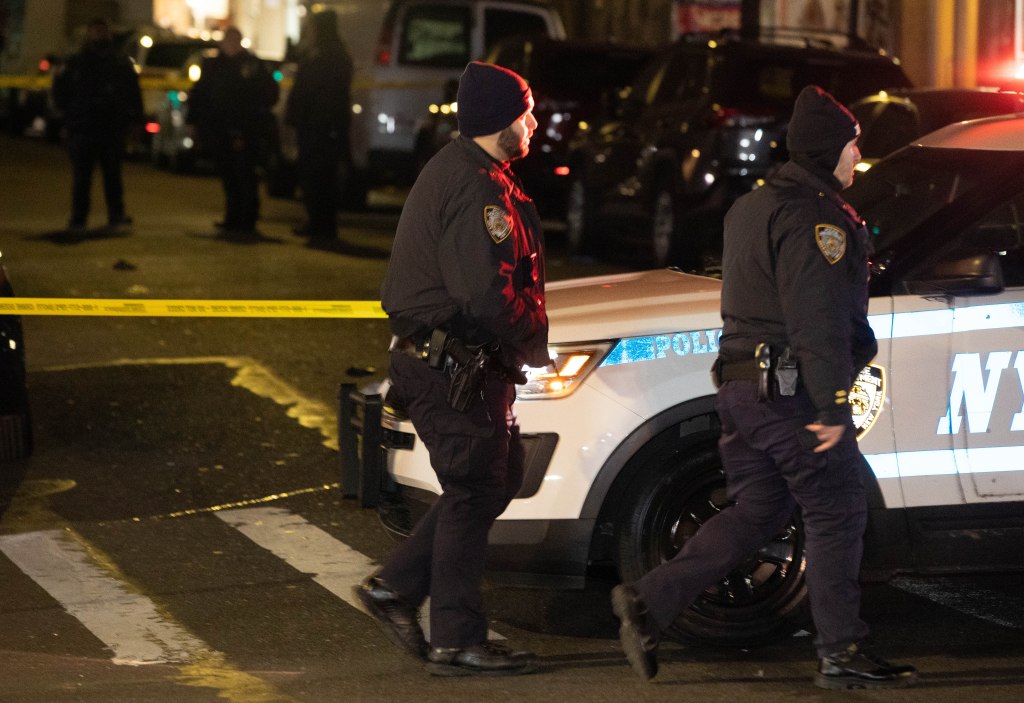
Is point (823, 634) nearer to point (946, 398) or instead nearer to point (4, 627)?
point (946, 398)

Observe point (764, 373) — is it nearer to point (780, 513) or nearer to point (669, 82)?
point (780, 513)

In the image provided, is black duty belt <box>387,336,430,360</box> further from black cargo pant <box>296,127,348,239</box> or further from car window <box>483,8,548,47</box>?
car window <box>483,8,548,47</box>

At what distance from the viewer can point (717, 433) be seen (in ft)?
18.2

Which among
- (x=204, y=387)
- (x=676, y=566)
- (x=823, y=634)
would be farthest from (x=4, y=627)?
(x=204, y=387)

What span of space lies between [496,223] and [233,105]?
11.9 metres

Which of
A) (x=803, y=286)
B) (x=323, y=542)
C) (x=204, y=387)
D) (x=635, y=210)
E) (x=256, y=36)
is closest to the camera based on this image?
(x=803, y=286)

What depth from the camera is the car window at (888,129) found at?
39.1ft

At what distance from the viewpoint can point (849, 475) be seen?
16.5 ft

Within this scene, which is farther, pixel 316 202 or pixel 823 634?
pixel 316 202

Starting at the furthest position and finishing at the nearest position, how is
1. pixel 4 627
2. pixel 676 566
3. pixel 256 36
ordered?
pixel 256 36
pixel 4 627
pixel 676 566

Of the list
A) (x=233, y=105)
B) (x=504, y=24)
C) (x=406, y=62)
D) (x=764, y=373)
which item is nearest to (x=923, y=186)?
(x=764, y=373)

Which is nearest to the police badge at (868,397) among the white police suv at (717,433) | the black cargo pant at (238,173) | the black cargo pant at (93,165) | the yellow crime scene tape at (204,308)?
the white police suv at (717,433)

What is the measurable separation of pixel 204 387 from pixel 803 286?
5665 millimetres

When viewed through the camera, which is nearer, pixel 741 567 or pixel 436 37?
pixel 741 567
